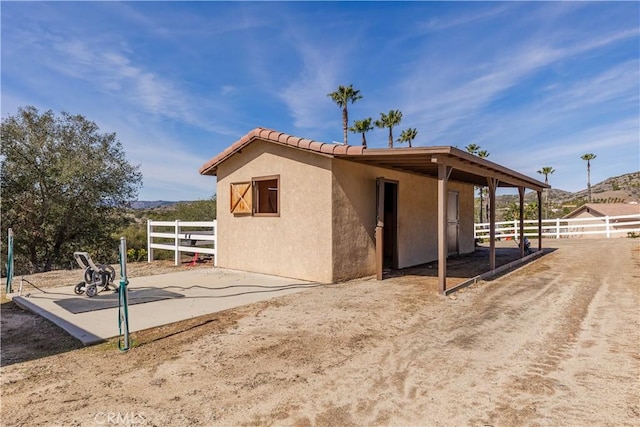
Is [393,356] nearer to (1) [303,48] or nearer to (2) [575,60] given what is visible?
(1) [303,48]

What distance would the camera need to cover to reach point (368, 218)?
7590 millimetres

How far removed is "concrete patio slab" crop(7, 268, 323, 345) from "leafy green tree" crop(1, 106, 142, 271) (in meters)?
9.20

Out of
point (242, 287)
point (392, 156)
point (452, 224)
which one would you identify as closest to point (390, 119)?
point (452, 224)

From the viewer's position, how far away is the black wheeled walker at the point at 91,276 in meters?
5.67

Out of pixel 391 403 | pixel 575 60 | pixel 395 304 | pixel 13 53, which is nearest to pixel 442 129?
pixel 575 60

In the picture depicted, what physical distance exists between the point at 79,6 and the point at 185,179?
12.9m

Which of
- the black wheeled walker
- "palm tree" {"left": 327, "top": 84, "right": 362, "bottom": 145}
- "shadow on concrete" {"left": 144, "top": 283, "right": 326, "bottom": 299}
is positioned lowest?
"shadow on concrete" {"left": 144, "top": 283, "right": 326, "bottom": 299}

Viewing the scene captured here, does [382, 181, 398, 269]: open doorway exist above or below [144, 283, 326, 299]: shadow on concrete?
above

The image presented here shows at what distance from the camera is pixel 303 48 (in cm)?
1132

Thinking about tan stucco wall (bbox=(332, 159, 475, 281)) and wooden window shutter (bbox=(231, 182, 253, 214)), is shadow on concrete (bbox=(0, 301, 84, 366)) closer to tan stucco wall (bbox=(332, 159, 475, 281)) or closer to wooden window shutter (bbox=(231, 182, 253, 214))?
tan stucco wall (bbox=(332, 159, 475, 281))

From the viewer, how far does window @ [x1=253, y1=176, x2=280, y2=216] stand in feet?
25.9

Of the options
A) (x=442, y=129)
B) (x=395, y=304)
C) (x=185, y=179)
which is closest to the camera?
(x=395, y=304)

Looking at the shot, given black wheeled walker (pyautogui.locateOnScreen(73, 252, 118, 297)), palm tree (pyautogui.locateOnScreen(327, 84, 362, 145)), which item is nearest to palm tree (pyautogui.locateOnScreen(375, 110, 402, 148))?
palm tree (pyautogui.locateOnScreen(327, 84, 362, 145))

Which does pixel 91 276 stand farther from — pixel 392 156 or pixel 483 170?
pixel 483 170
